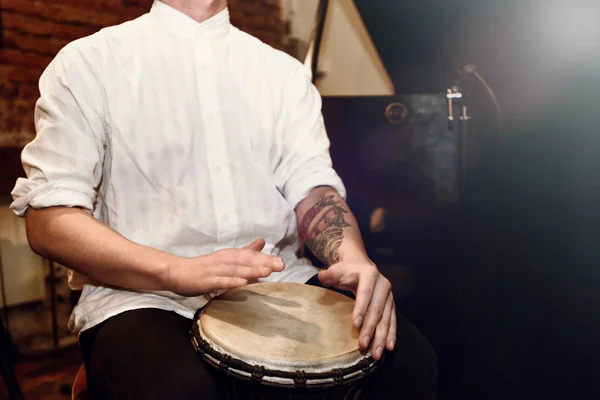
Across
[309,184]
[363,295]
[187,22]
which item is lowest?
[363,295]

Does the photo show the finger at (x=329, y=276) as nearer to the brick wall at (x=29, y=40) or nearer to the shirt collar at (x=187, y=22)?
the shirt collar at (x=187, y=22)

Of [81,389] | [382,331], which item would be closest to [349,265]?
[382,331]

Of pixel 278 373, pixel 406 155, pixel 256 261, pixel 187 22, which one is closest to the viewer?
pixel 278 373

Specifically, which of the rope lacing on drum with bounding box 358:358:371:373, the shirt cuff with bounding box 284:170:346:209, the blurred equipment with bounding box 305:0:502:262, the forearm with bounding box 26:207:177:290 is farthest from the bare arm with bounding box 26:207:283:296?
the blurred equipment with bounding box 305:0:502:262

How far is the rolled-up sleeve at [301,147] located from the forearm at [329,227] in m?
0.03

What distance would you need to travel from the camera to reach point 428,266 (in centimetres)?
228

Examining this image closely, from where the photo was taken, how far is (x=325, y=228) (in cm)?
141

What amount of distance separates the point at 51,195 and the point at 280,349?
1.99ft

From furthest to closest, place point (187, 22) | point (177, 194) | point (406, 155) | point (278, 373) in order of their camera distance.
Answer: point (406, 155)
point (187, 22)
point (177, 194)
point (278, 373)

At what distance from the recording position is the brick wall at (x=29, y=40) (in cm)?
229

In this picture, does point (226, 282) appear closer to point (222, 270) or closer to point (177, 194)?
point (222, 270)

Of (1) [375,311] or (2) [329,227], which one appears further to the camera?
(2) [329,227]

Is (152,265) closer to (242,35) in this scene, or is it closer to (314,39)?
(242,35)

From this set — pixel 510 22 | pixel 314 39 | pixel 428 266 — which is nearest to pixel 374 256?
pixel 428 266
